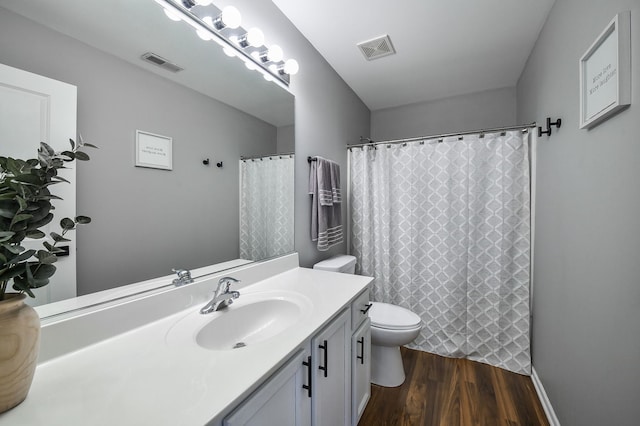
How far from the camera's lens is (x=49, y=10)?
737 millimetres

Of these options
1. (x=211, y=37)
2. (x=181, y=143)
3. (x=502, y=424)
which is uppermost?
(x=211, y=37)

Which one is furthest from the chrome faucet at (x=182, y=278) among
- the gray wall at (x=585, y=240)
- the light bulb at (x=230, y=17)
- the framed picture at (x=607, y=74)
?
the framed picture at (x=607, y=74)

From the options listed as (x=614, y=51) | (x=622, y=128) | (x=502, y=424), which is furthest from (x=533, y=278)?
(x=614, y=51)

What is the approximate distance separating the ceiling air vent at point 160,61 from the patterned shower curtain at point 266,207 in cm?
47

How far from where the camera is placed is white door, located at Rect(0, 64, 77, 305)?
0.67m

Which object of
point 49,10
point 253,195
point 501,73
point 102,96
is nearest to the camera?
point 49,10

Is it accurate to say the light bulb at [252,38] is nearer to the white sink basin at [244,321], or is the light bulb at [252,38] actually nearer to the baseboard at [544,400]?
the white sink basin at [244,321]

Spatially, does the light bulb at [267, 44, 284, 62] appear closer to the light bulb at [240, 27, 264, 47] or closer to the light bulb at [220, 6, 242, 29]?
the light bulb at [240, 27, 264, 47]

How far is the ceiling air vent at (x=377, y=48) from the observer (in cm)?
190

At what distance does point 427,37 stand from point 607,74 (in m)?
1.21

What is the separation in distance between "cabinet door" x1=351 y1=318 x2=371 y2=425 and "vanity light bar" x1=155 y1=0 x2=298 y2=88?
1528 millimetres

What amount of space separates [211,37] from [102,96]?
616 millimetres

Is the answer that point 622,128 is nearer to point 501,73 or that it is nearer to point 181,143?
point 181,143

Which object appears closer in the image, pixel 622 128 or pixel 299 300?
pixel 622 128
